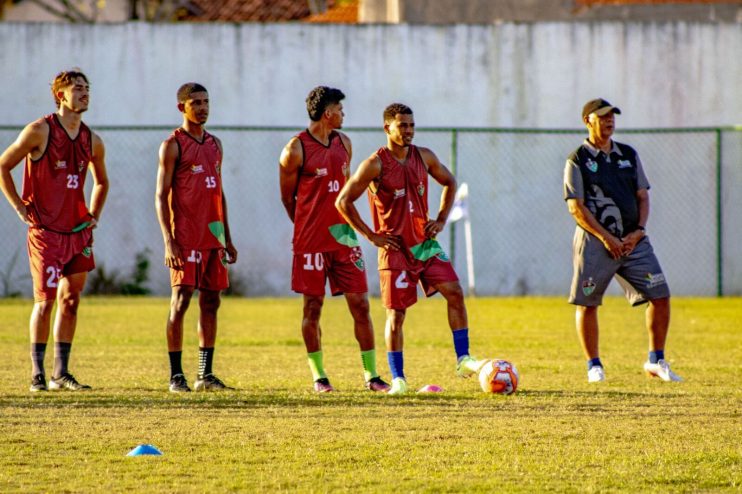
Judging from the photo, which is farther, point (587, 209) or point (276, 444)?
point (587, 209)

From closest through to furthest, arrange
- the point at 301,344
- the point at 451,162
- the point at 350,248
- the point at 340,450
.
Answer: the point at 340,450 → the point at 350,248 → the point at 301,344 → the point at 451,162

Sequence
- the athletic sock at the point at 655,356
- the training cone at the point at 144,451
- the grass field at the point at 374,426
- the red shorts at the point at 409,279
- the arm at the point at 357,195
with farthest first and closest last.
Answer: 1. the athletic sock at the point at 655,356
2. the red shorts at the point at 409,279
3. the arm at the point at 357,195
4. the training cone at the point at 144,451
5. the grass field at the point at 374,426

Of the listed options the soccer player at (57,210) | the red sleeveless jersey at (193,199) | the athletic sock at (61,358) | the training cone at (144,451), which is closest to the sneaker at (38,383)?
the soccer player at (57,210)

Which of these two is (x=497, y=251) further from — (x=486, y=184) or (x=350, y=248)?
(x=350, y=248)

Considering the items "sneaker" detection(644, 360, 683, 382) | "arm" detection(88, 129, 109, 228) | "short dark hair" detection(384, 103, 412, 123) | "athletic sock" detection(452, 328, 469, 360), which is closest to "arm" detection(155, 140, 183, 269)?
"arm" detection(88, 129, 109, 228)

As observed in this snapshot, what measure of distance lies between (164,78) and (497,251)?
6797 mm

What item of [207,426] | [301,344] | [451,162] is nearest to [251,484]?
[207,426]

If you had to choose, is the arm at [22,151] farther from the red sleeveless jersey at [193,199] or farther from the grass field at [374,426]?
the grass field at [374,426]

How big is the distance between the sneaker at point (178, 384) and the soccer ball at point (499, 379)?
7.12 feet

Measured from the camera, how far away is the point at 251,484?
6.36 m

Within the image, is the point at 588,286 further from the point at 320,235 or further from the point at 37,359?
the point at 37,359

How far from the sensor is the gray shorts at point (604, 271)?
10977mm

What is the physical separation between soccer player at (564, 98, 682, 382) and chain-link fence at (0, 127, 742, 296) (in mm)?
13229

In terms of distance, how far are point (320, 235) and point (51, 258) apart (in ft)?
6.54
